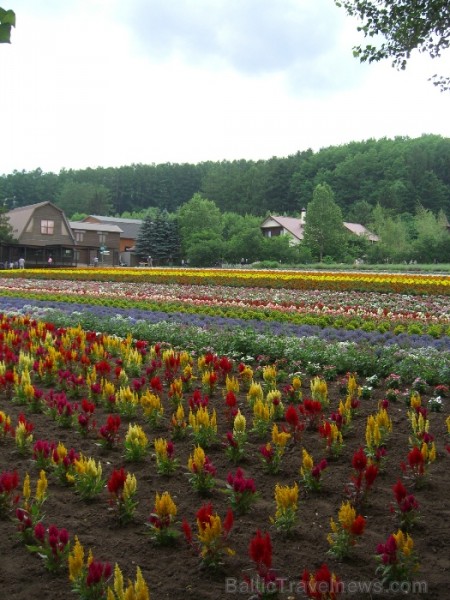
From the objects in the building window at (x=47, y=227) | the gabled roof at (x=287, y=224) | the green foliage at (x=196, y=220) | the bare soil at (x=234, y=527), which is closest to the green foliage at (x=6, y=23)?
the bare soil at (x=234, y=527)

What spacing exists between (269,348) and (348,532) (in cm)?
508

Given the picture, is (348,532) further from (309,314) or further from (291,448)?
(309,314)

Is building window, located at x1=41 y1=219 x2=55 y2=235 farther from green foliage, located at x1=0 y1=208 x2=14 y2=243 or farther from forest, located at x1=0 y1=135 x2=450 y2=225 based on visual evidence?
forest, located at x1=0 y1=135 x2=450 y2=225

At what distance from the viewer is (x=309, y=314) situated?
13.4 meters

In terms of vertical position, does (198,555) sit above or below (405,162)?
below

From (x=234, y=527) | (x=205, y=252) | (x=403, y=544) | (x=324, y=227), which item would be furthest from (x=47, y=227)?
(x=403, y=544)

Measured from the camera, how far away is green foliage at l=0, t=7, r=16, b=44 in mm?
2178

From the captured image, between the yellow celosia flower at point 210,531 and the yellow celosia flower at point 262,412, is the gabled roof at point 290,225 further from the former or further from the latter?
the yellow celosia flower at point 210,531

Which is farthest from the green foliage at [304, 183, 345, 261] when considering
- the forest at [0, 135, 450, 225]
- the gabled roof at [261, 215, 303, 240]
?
the forest at [0, 135, 450, 225]

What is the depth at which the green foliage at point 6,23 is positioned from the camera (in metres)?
2.18

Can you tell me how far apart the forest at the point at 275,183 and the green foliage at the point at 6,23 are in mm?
71612

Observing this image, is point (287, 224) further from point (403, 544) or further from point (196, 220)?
point (403, 544)

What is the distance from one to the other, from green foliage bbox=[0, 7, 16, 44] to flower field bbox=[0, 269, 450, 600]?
2.25m

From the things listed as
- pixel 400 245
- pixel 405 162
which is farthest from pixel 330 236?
pixel 405 162
